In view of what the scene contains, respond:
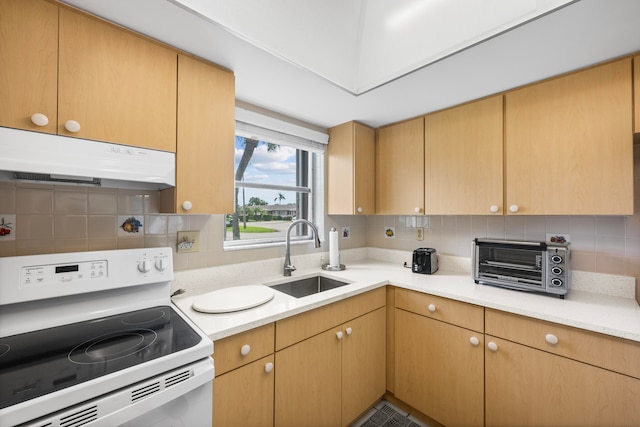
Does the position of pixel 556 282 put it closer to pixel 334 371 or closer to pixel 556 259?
pixel 556 259

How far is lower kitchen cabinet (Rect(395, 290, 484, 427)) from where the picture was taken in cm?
146

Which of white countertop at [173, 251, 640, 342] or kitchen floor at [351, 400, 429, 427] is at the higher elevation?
white countertop at [173, 251, 640, 342]

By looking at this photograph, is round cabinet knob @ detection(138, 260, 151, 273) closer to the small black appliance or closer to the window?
the window

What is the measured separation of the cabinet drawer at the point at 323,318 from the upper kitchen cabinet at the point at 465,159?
81cm

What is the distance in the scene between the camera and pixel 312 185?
94.3 inches

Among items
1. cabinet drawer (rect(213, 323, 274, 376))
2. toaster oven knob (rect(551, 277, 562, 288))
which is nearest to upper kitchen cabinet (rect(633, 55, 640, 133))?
toaster oven knob (rect(551, 277, 562, 288))

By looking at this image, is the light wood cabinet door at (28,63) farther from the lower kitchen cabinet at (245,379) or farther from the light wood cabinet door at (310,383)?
the light wood cabinet door at (310,383)

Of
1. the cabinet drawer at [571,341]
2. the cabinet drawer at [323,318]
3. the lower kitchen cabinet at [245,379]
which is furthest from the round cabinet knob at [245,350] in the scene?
the cabinet drawer at [571,341]

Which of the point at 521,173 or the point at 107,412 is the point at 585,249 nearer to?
the point at 521,173

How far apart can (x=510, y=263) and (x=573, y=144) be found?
28.8 inches

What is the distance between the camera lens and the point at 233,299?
131 centimetres

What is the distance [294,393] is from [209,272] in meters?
0.82

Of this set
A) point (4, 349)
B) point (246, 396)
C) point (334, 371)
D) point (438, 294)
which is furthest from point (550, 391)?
point (4, 349)

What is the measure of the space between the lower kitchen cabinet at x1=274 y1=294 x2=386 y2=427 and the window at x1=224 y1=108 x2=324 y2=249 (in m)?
0.82
